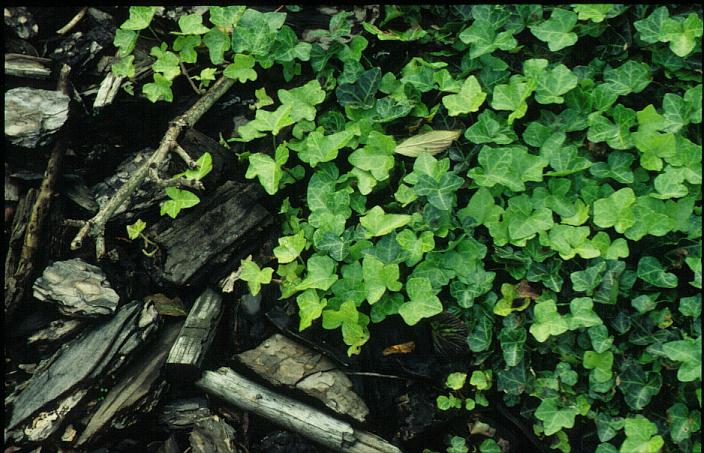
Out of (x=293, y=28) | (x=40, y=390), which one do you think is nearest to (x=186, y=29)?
(x=293, y=28)

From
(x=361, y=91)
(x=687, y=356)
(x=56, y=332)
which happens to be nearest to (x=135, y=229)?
(x=56, y=332)

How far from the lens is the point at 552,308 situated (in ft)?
7.03

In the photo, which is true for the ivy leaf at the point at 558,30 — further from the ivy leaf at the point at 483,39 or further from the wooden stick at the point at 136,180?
the wooden stick at the point at 136,180

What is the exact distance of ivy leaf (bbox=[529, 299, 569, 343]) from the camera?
2.11 meters

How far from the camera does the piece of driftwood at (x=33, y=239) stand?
7.73 ft

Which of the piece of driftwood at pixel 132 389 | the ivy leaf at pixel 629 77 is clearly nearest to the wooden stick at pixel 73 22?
the piece of driftwood at pixel 132 389

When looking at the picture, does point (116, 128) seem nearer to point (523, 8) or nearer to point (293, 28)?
point (293, 28)

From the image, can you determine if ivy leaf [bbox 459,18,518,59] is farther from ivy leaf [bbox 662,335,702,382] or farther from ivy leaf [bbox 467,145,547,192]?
ivy leaf [bbox 662,335,702,382]

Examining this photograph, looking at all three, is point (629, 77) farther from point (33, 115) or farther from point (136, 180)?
point (33, 115)

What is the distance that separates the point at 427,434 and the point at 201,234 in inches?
48.8

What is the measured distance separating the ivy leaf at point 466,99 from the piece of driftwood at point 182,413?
1.56 metres

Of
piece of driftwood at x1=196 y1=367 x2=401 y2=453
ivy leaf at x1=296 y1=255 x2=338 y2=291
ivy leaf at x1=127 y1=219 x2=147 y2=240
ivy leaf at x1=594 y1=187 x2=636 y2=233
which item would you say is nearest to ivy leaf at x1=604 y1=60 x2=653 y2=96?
ivy leaf at x1=594 y1=187 x2=636 y2=233

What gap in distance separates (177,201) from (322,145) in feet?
2.11

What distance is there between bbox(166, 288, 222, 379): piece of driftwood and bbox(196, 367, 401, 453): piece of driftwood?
0.10 metres
